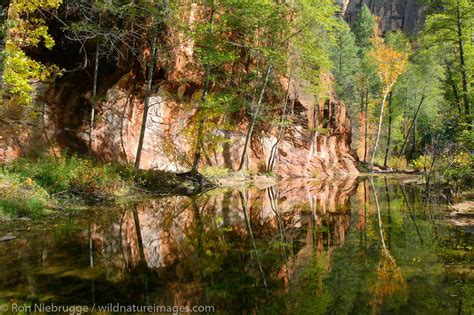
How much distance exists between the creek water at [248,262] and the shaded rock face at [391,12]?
69608mm

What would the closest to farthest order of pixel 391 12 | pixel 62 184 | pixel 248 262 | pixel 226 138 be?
pixel 248 262
pixel 62 184
pixel 226 138
pixel 391 12

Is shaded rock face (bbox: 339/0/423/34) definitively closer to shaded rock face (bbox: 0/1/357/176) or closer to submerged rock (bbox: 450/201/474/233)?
shaded rock face (bbox: 0/1/357/176)

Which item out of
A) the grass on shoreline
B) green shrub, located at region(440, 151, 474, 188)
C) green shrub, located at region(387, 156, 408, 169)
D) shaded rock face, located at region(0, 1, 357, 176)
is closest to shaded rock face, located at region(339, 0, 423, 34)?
green shrub, located at region(387, 156, 408, 169)

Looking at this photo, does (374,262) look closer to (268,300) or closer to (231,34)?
(268,300)

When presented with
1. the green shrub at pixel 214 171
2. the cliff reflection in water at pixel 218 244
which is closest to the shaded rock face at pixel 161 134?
the green shrub at pixel 214 171

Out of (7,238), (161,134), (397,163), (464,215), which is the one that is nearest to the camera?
(7,238)

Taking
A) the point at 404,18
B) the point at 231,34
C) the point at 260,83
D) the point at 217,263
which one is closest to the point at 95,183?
the point at 217,263

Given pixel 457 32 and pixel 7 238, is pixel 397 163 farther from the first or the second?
pixel 7 238

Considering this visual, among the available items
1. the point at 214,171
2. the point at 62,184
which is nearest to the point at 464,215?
the point at 62,184

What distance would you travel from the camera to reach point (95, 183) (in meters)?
13.8

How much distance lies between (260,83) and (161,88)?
764 cm

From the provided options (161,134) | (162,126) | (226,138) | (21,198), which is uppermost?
(162,126)

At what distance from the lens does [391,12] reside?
7250 cm

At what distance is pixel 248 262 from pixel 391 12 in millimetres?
78003
